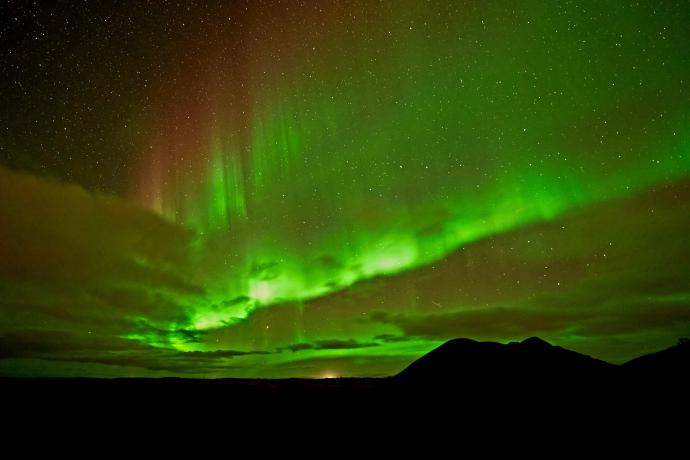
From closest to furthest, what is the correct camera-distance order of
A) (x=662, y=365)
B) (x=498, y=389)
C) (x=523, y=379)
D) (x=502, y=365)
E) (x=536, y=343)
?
1. (x=662, y=365)
2. (x=498, y=389)
3. (x=523, y=379)
4. (x=502, y=365)
5. (x=536, y=343)

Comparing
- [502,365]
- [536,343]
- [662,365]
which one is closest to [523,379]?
[502,365]

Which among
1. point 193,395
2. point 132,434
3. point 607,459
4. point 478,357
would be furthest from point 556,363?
point 193,395

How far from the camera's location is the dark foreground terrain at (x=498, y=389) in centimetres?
1680

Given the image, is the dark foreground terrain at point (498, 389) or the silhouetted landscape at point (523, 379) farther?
the silhouetted landscape at point (523, 379)

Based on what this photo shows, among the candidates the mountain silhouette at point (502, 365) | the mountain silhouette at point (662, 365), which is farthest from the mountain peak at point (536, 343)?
the mountain silhouette at point (662, 365)

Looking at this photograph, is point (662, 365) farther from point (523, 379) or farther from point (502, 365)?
point (502, 365)

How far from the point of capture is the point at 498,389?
64.2ft

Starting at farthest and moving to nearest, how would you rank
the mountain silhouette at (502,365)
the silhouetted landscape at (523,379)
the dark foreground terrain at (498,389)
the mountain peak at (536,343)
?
the mountain peak at (536,343), the mountain silhouette at (502,365), the silhouetted landscape at (523,379), the dark foreground terrain at (498,389)

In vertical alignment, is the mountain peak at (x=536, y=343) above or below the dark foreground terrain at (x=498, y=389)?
above

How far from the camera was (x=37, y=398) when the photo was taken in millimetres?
30922

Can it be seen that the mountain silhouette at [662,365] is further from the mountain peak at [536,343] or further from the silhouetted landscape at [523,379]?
the mountain peak at [536,343]

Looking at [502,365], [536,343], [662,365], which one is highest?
[536,343]

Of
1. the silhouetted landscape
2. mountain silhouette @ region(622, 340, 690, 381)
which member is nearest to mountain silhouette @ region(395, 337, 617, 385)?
the silhouetted landscape

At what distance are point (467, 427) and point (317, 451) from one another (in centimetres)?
646
